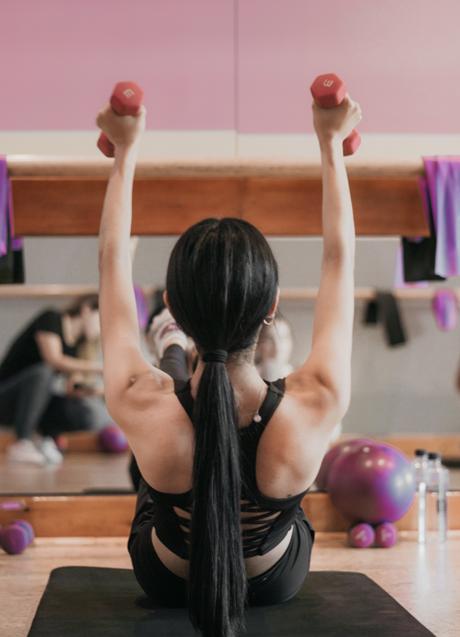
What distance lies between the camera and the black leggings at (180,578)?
2.03 metres

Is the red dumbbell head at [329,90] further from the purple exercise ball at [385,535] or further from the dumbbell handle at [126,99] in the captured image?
the purple exercise ball at [385,535]

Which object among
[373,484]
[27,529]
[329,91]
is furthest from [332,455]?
[329,91]

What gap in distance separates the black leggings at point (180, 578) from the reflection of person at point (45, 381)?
9.98ft

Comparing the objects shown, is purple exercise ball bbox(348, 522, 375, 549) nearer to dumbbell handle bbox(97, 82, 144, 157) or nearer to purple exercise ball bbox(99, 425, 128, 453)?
dumbbell handle bbox(97, 82, 144, 157)

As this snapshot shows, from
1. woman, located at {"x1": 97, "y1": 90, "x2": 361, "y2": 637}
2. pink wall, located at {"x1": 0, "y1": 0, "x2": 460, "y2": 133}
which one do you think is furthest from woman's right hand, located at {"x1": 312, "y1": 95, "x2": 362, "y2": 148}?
pink wall, located at {"x1": 0, "y1": 0, "x2": 460, "y2": 133}

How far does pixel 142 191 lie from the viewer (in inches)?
135

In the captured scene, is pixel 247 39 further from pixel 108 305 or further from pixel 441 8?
pixel 108 305

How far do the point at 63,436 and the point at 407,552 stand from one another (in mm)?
3031

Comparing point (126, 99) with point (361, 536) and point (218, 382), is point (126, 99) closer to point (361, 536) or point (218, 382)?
point (218, 382)

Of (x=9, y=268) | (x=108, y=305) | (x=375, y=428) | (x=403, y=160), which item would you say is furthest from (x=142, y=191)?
(x=375, y=428)

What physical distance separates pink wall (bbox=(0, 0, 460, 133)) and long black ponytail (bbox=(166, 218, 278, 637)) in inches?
90.4

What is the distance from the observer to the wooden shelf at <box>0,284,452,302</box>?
4.54 m

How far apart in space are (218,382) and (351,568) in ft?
4.30

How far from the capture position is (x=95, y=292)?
474 cm
